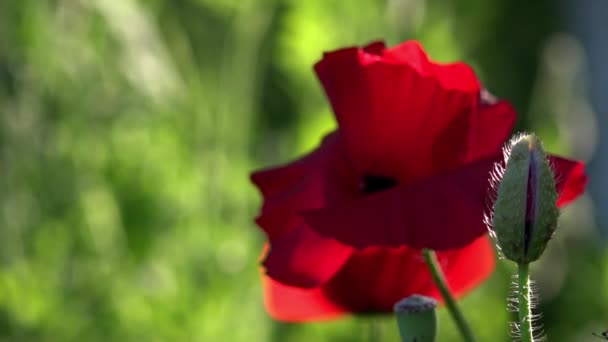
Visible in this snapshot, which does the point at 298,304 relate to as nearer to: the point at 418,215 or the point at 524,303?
the point at 418,215

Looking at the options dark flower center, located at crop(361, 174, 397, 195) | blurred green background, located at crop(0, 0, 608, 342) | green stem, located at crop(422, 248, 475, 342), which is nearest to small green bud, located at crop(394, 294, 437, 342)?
green stem, located at crop(422, 248, 475, 342)

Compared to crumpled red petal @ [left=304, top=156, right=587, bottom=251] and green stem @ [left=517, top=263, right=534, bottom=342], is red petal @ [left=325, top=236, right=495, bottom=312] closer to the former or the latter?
crumpled red petal @ [left=304, top=156, right=587, bottom=251]

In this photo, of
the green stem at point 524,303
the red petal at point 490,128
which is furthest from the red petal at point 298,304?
the green stem at point 524,303

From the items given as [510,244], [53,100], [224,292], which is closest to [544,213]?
[510,244]

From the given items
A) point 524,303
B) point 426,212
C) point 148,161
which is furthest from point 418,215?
point 148,161

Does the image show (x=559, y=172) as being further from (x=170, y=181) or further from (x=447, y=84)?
(x=170, y=181)
